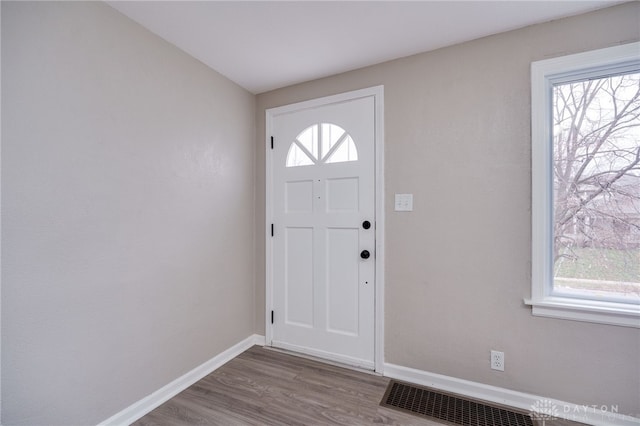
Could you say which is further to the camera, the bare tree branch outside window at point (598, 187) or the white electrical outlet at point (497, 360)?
the white electrical outlet at point (497, 360)

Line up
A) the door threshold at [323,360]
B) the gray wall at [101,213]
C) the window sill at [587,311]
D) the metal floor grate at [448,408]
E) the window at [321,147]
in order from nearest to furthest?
the gray wall at [101,213] < the window sill at [587,311] < the metal floor grate at [448,408] < the door threshold at [323,360] < the window at [321,147]

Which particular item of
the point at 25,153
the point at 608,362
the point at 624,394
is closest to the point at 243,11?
the point at 25,153

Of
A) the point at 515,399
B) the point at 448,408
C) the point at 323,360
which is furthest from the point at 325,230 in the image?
the point at 515,399

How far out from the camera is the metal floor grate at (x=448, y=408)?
1.65 m

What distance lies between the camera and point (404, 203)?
2113 millimetres

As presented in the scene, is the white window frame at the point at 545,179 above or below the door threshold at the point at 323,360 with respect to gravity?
above

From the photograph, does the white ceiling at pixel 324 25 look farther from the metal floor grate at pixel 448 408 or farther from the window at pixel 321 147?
the metal floor grate at pixel 448 408

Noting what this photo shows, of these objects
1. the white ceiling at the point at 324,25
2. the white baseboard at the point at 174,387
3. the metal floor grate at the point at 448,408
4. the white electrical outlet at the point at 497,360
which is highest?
the white ceiling at the point at 324,25

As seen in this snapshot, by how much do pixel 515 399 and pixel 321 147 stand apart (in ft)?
7.41

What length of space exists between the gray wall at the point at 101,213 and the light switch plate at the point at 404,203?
4.84ft

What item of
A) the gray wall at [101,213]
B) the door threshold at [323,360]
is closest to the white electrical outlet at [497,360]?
the door threshold at [323,360]

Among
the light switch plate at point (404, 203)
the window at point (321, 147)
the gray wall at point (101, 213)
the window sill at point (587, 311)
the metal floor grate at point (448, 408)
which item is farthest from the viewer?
the window at point (321, 147)

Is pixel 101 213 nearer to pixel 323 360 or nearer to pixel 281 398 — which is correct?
pixel 281 398

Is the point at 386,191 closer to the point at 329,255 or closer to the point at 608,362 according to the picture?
the point at 329,255
